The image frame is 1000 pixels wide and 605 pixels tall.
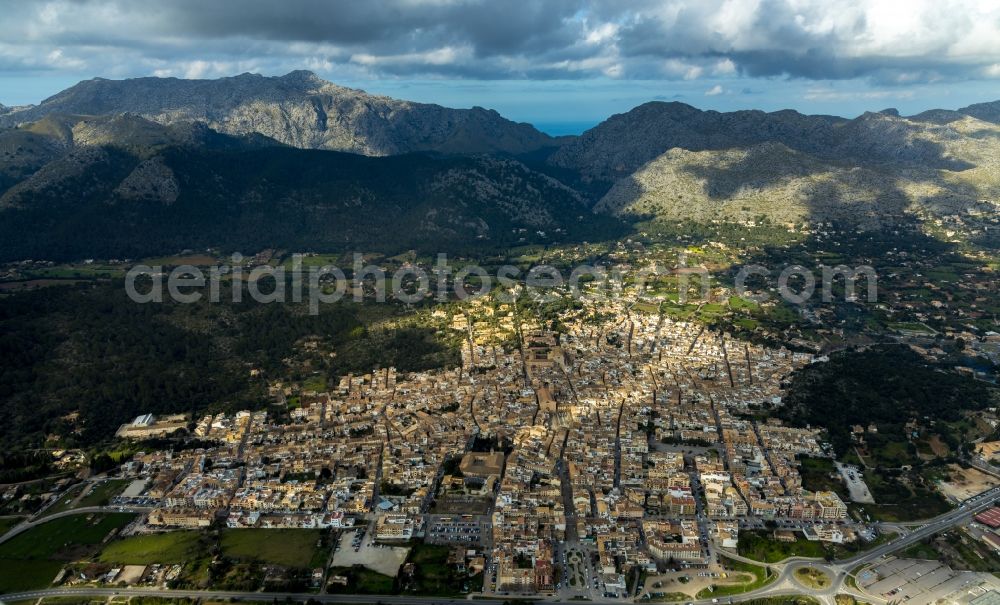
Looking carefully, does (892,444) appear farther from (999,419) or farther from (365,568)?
(365,568)

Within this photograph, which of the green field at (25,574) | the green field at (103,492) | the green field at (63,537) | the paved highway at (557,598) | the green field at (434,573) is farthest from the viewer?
the green field at (103,492)

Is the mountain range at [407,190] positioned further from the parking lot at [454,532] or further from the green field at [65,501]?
the parking lot at [454,532]

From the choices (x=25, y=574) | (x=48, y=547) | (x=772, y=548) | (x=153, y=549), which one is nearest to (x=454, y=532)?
(x=153, y=549)

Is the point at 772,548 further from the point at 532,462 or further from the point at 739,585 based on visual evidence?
the point at 532,462

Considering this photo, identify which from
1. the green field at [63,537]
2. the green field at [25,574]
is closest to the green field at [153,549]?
the green field at [63,537]

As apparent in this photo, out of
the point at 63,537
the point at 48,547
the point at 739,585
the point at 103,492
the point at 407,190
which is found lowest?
the point at 48,547
